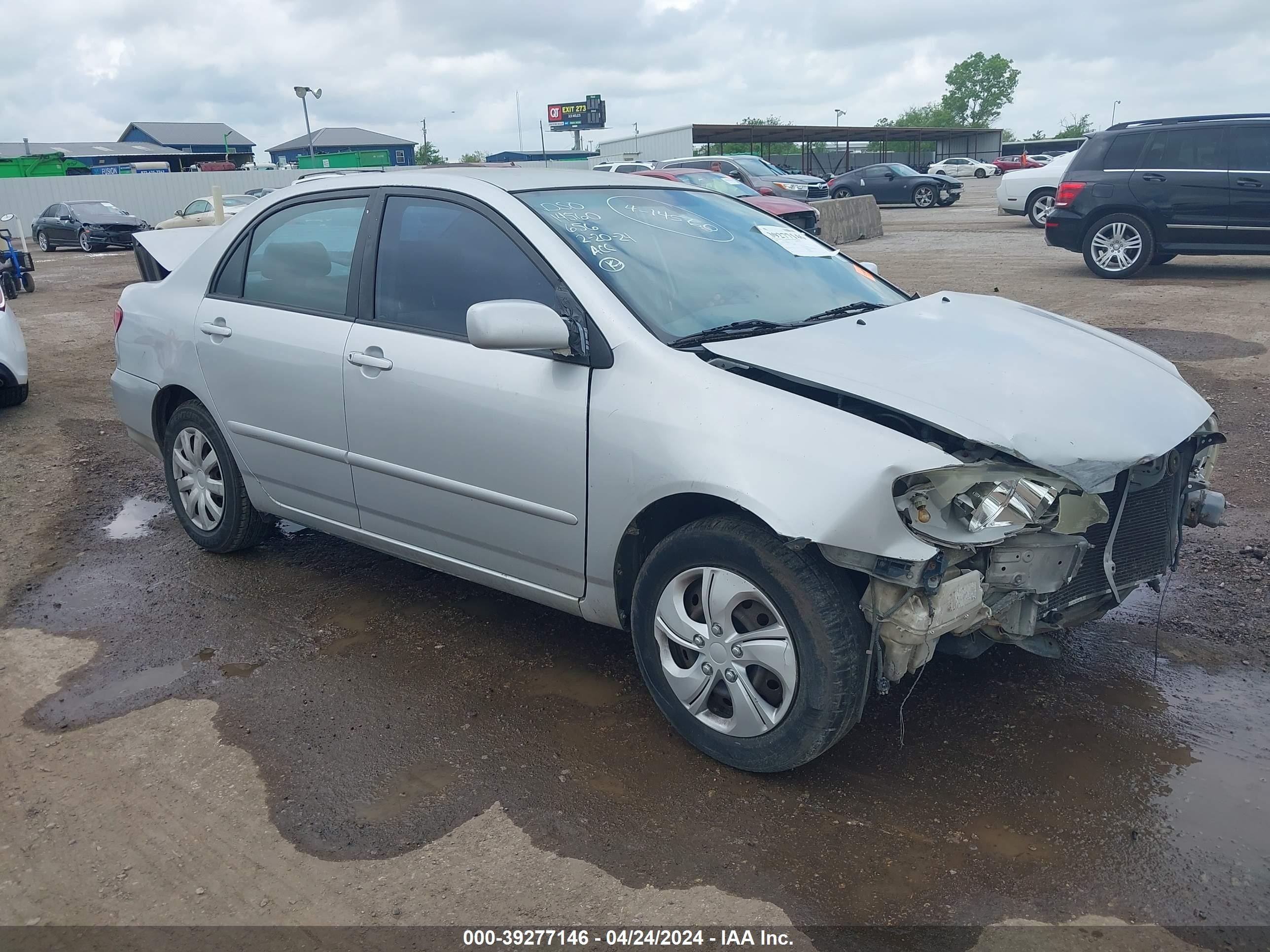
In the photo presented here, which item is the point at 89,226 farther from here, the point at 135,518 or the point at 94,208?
the point at 135,518

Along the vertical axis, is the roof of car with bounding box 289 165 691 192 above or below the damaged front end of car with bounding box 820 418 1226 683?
above

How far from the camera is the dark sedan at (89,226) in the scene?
26.4 metres

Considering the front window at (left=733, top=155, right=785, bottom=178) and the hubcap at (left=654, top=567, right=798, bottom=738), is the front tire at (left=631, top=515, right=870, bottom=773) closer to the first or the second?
the hubcap at (left=654, top=567, right=798, bottom=738)

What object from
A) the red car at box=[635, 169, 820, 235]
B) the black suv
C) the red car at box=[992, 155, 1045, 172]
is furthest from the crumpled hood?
the red car at box=[992, 155, 1045, 172]

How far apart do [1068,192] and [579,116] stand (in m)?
70.6

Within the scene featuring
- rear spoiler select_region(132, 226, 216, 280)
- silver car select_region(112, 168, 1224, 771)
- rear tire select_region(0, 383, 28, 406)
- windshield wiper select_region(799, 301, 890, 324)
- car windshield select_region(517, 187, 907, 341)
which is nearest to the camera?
silver car select_region(112, 168, 1224, 771)

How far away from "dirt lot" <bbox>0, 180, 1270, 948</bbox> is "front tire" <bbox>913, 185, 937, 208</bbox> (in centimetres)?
2697

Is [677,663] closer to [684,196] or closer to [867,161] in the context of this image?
[684,196]

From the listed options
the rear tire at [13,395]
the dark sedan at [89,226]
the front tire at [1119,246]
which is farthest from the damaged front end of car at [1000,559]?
the dark sedan at [89,226]

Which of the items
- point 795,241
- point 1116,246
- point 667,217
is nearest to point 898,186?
point 1116,246

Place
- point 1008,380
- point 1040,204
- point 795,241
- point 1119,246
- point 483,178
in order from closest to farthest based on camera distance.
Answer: point 1008,380 → point 483,178 → point 795,241 → point 1119,246 → point 1040,204

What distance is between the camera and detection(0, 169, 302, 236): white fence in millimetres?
34688

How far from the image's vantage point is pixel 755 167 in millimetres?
24984

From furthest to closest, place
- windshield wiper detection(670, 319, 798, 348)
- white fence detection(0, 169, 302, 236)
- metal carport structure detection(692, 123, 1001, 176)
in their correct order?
metal carport structure detection(692, 123, 1001, 176) → white fence detection(0, 169, 302, 236) → windshield wiper detection(670, 319, 798, 348)
